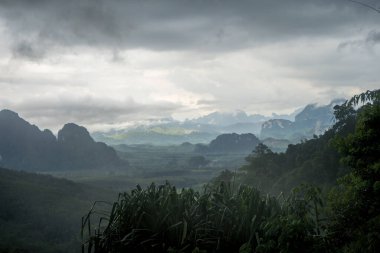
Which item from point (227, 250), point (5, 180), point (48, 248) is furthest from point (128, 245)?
point (5, 180)

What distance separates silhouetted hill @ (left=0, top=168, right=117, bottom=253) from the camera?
9419 cm

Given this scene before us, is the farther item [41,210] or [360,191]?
[41,210]

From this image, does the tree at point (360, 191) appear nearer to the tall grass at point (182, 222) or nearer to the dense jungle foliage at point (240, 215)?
the dense jungle foliage at point (240, 215)

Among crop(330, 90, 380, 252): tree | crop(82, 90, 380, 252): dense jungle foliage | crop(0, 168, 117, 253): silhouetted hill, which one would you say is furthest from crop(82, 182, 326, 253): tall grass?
crop(0, 168, 117, 253): silhouetted hill

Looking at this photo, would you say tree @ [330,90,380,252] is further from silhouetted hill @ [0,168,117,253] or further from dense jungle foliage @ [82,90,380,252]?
silhouetted hill @ [0,168,117,253]

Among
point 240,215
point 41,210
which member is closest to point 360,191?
point 240,215

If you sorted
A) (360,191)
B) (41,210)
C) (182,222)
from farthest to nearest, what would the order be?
(41,210) → (360,191) → (182,222)

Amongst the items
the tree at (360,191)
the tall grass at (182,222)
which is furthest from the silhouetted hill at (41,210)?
the tree at (360,191)

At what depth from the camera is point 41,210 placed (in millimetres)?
125938

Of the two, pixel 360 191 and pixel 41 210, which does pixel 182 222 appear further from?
pixel 41 210

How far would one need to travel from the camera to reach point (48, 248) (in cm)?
8819

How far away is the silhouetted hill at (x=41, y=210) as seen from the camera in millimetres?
94188

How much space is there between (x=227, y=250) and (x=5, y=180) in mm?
161774

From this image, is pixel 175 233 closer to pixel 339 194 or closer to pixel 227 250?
pixel 227 250
